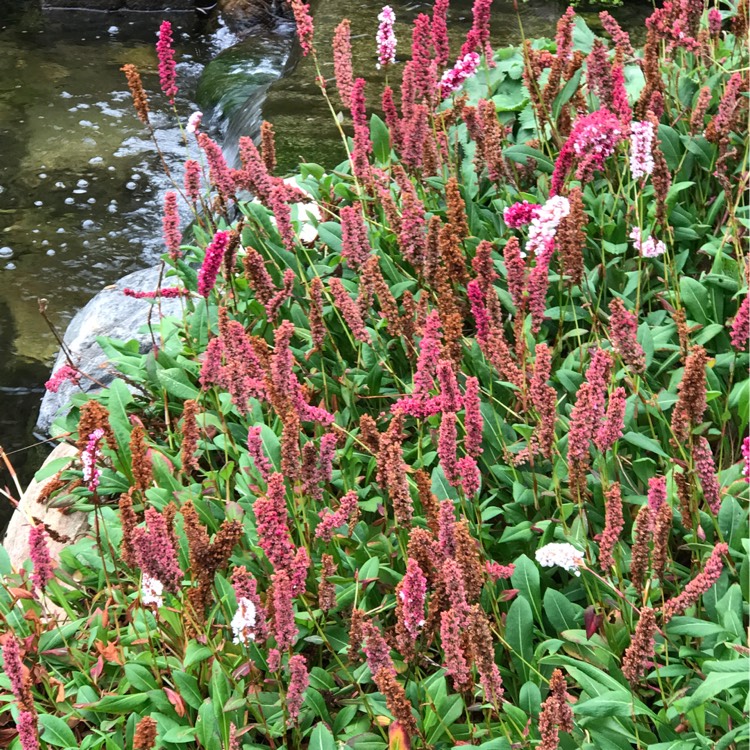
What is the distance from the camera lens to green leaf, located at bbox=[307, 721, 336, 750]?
2170 mm

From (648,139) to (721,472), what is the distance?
918mm

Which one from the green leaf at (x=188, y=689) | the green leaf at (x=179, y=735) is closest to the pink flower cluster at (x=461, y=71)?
the green leaf at (x=188, y=689)

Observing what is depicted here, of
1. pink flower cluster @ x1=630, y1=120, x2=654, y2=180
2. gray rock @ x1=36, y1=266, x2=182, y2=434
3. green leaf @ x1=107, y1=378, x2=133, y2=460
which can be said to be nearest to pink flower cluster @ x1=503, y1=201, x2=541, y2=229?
pink flower cluster @ x1=630, y1=120, x2=654, y2=180

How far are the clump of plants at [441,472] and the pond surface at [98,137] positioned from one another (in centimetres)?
163

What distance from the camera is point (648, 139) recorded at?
2.49 m

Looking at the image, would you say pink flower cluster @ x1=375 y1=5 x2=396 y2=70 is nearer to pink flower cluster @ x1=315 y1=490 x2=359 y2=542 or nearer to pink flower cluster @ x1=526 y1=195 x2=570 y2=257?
pink flower cluster @ x1=526 y1=195 x2=570 y2=257

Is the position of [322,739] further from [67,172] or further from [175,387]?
[67,172]

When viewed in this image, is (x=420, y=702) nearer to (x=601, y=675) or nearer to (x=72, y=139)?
(x=601, y=675)

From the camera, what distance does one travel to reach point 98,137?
8492 mm

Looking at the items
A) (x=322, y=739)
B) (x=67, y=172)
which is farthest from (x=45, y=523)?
(x=67, y=172)

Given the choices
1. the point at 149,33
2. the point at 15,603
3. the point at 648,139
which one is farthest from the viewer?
the point at 149,33

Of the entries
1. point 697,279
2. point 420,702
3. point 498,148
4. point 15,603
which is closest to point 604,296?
point 697,279

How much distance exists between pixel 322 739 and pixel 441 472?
800 mm

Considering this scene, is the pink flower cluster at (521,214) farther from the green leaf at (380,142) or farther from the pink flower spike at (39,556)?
the green leaf at (380,142)
